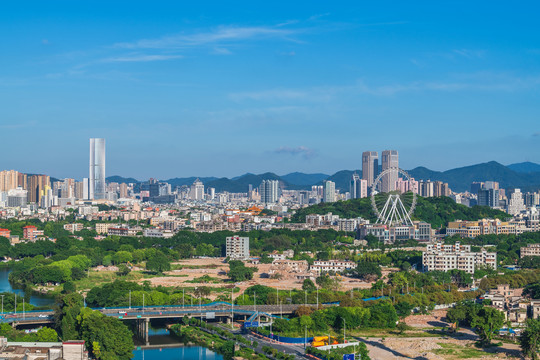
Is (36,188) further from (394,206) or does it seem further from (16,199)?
(394,206)

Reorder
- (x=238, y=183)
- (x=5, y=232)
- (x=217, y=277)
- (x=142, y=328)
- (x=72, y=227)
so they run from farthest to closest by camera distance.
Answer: (x=238, y=183)
(x=72, y=227)
(x=5, y=232)
(x=217, y=277)
(x=142, y=328)

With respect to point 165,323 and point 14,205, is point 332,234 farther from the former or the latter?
point 14,205

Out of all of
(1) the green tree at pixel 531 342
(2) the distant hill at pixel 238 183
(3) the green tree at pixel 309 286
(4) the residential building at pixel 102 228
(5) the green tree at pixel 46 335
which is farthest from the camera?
(2) the distant hill at pixel 238 183

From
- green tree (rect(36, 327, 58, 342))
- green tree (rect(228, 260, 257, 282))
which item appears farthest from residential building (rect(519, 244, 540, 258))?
green tree (rect(36, 327, 58, 342))

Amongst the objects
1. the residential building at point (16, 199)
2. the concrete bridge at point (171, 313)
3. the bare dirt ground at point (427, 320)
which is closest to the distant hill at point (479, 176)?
the residential building at point (16, 199)

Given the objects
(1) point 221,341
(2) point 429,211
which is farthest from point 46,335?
(2) point 429,211

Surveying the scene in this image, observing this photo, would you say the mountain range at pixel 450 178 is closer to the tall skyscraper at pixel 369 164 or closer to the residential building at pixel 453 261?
the tall skyscraper at pixel 369 164

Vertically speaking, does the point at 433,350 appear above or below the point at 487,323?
below

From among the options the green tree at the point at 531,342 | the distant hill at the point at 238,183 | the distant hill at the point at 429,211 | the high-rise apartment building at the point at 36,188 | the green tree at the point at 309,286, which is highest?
the distant hill at the point at 238,183
